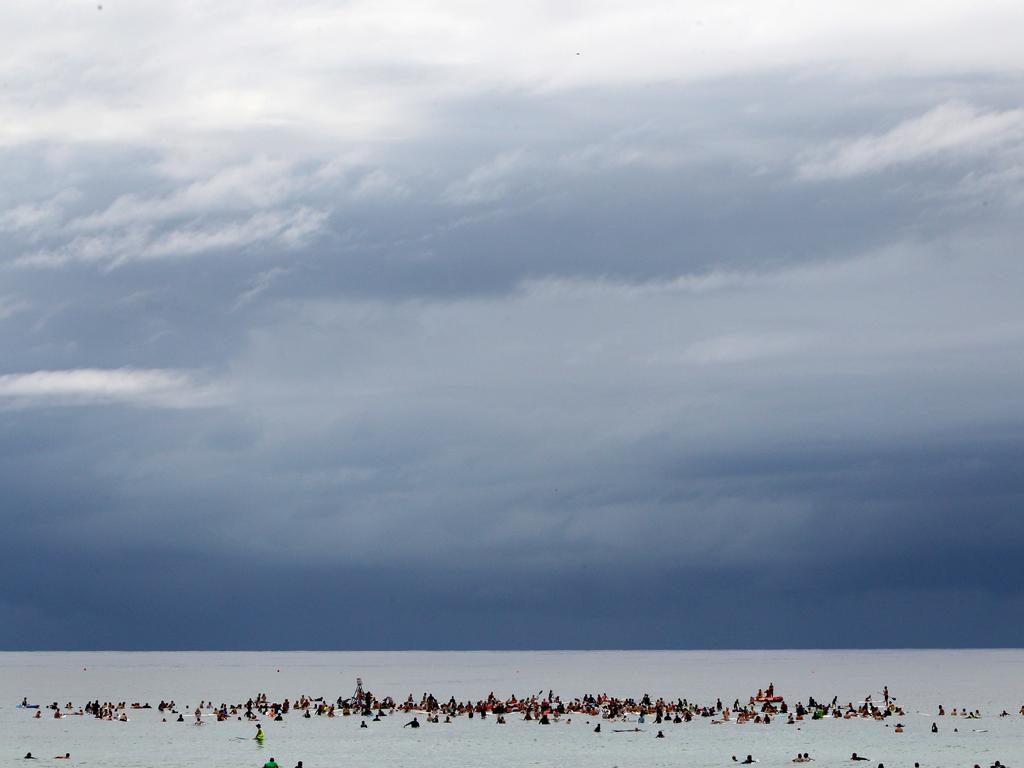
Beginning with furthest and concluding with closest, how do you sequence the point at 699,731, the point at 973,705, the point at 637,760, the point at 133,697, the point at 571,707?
the point at 133,697, the point at 973,705, the point at 571,707, the point at 699,731, the point at 637,760

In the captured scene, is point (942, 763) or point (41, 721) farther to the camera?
point (41, 721)

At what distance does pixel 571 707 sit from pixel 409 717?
14.0 meters

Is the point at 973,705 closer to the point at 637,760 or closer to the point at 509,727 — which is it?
the point at 509,727

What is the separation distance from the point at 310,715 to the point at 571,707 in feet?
78.8

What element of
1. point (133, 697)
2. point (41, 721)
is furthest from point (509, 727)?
point (133, 697)

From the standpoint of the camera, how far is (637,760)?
96.2 meters

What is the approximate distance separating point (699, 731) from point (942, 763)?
24498 mm

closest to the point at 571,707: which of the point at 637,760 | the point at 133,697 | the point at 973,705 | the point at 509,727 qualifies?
the point at 509,727

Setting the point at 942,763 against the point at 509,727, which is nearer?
the point at 942,763

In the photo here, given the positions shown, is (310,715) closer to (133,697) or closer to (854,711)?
(854,711)

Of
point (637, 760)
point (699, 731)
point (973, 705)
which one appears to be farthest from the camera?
point (973, 705)

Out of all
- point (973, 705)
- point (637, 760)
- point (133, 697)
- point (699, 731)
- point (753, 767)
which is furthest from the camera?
point (133, 697)

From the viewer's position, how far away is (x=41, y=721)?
132m

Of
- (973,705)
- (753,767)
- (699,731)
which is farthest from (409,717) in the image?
(973,705)
